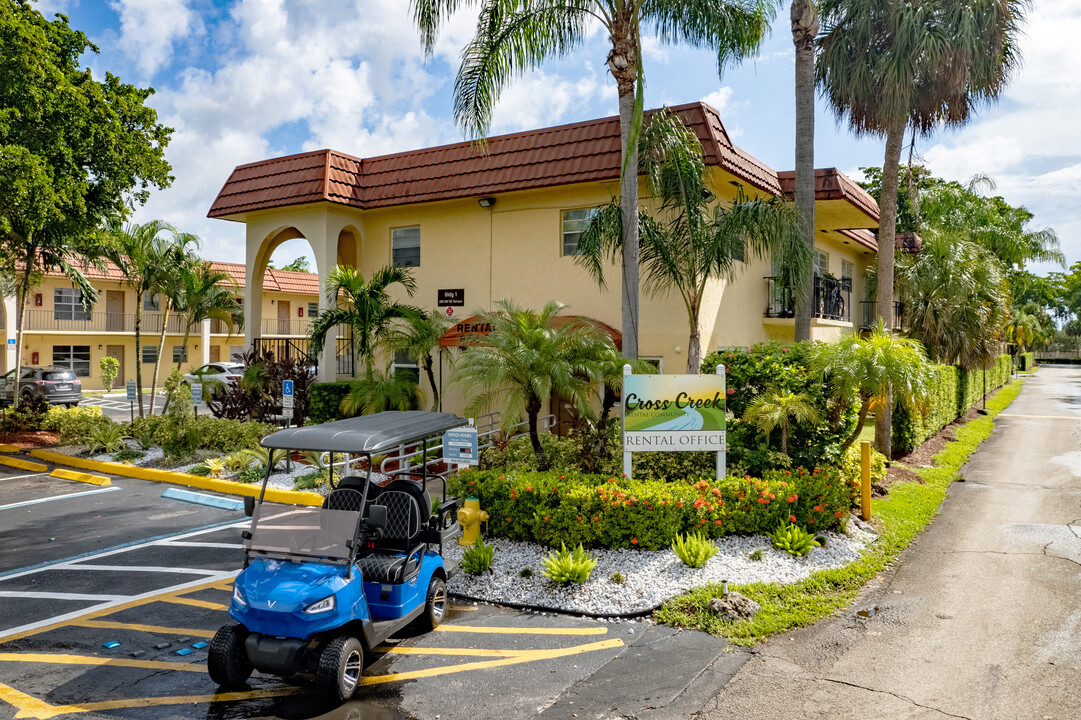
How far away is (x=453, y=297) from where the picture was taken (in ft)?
A: 52.7

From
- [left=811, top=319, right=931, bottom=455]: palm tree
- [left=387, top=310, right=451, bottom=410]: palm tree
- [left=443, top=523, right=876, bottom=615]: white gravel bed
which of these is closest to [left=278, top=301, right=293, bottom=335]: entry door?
[left=387, top=310, right=451, bottom=410]: palm tree

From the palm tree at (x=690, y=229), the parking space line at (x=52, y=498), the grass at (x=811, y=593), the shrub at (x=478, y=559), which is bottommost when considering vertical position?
the parking space line at (x=52, y=498)

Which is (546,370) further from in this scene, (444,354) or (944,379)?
(944,379)

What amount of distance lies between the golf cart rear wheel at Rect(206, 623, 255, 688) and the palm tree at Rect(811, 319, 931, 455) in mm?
7581

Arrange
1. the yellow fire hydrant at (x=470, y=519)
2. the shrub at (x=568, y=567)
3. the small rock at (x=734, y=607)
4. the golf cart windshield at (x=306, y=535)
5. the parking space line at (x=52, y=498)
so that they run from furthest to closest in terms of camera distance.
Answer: the parking space line at (x=52, y=498)
the yellow fire hydrant at (x=470, y=519)
the shrub at (x=568, y=567)
the small rock at (x=734, y=607)
the golf cart windshield at (x=306, y=535)

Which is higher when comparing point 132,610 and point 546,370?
point 546,370

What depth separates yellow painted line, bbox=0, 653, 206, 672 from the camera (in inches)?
228

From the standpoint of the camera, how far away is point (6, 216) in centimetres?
1483

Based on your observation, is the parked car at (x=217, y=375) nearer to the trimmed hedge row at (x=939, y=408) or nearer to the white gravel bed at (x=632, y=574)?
the white gravel bed at (x=632, y=574)

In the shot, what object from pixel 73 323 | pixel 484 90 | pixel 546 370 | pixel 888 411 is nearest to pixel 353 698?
pixel 546 370

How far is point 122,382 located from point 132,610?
115 feet

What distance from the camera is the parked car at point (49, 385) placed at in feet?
81.7

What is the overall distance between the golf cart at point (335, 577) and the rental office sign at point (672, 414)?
3170mm

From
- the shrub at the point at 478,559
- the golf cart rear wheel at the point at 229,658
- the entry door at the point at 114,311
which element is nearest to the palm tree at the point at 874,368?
the shrub at the point at 478,559
